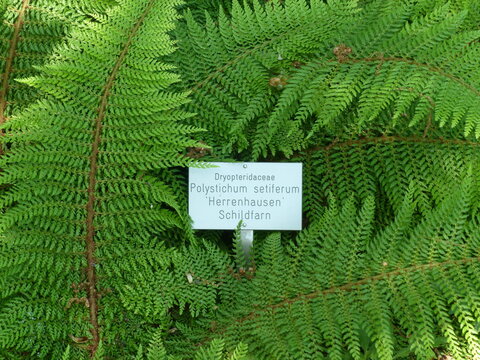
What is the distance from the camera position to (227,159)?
2.20 metres

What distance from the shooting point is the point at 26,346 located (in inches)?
77.7

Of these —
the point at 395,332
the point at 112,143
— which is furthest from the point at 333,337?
the point at 112,143

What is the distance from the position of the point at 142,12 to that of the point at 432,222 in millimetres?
1454

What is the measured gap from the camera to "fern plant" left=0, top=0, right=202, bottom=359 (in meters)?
1.97

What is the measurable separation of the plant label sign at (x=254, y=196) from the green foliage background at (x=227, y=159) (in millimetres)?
87

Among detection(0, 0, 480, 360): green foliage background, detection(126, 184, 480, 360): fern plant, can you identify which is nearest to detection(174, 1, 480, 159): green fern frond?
detection(0, 0, 480, 360): green foliage background

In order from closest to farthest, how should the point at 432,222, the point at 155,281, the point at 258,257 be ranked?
the point at 432,222
the point at 155,281
the point at 258,257

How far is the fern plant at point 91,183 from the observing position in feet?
6.47

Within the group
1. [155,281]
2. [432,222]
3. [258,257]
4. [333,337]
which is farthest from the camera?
[258,257]

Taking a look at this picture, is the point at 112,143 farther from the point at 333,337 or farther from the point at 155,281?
the point at 333,337

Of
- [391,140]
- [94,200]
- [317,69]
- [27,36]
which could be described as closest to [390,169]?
[391,140]

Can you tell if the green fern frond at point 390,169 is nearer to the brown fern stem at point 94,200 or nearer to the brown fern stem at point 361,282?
the brown fern stem at point 361,282

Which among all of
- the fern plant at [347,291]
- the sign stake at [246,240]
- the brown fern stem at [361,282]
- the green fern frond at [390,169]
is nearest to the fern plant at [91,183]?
the fern plant at [347,291]

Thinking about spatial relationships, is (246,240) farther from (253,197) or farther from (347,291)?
(347,291)
